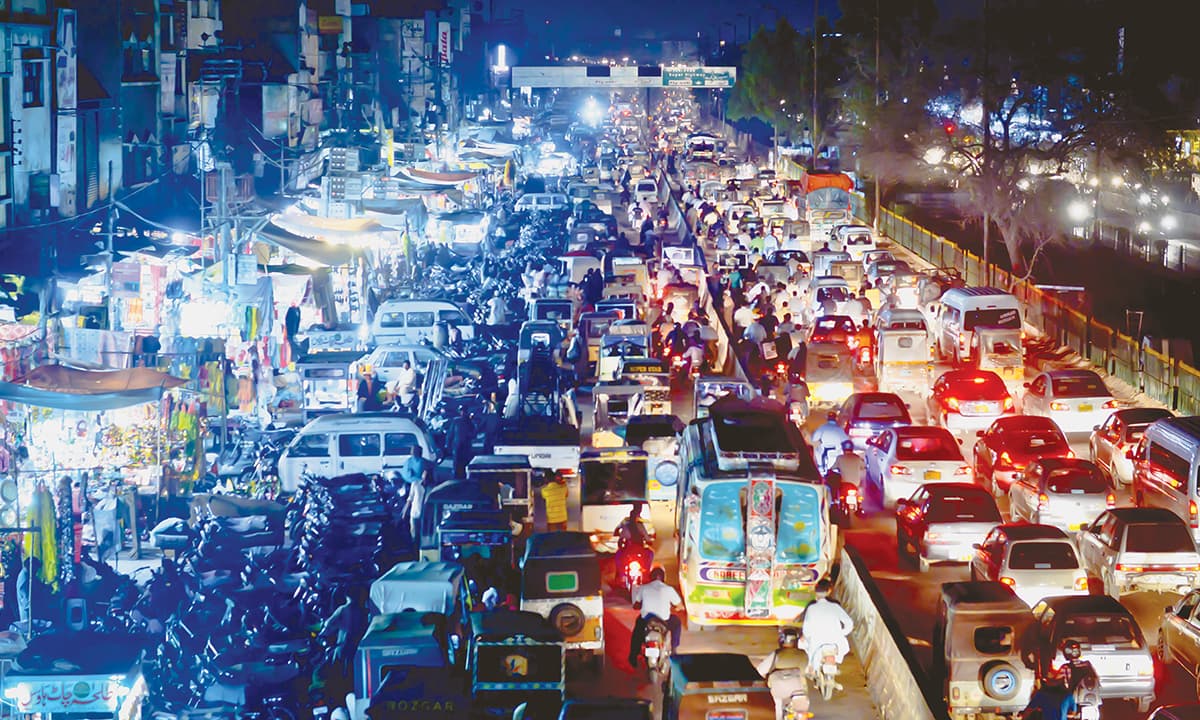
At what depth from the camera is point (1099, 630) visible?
14273 mm

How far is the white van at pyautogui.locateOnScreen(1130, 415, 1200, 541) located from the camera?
1941 centimetres

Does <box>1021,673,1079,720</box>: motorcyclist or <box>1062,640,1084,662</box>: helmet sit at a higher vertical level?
<box>1062,640,1084,662</box>: helmet

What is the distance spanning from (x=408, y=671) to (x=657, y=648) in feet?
11.4

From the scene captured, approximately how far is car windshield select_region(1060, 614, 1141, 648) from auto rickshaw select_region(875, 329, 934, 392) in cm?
1662

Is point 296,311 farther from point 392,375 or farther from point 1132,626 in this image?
point 1132,626

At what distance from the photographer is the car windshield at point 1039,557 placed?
663 inches

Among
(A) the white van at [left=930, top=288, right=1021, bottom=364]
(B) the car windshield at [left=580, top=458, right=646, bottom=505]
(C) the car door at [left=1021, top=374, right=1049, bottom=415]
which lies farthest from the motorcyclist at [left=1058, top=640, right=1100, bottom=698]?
(A) the white van at [left=930, top=288, right=1021, bottom=364]

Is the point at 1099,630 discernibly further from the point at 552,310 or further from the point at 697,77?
the point at 697,77

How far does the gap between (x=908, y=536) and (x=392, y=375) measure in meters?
13.4

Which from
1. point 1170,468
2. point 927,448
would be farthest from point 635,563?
point 1170,468

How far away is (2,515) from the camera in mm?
19562

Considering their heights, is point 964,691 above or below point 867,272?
below

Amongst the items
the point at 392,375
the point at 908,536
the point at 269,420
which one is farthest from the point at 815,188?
the point at 908,536

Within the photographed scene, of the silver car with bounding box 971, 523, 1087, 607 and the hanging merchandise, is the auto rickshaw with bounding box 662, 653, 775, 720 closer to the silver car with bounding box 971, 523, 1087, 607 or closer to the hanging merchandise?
the silver car with bounding box 971, 523, 1087, 607
